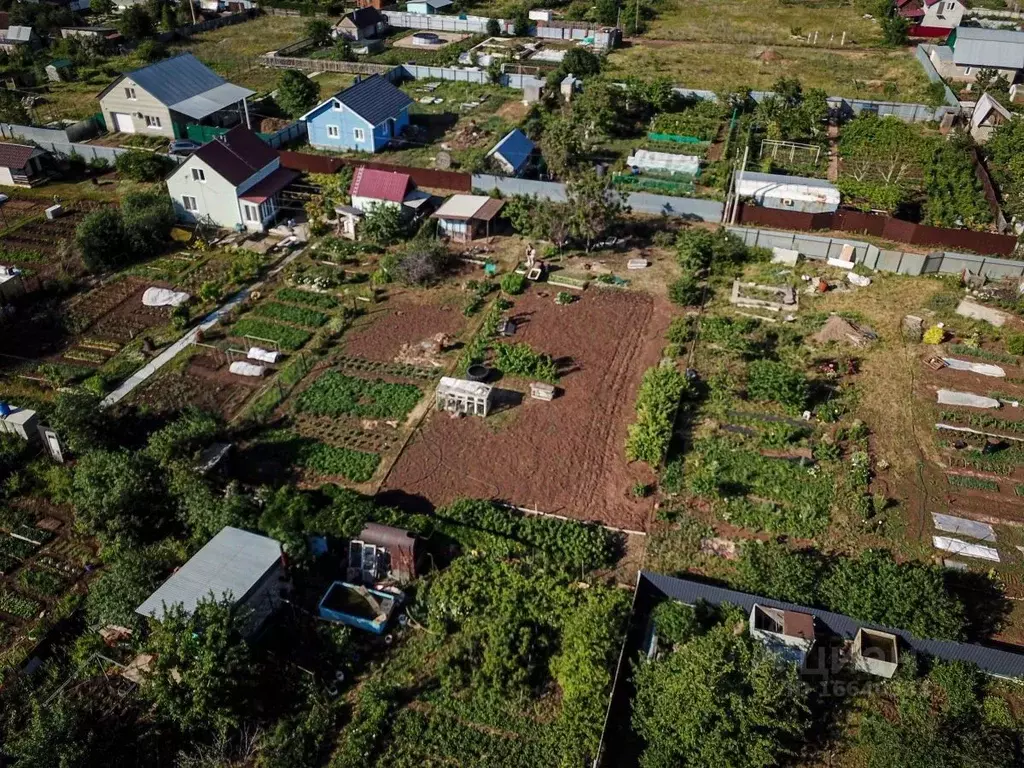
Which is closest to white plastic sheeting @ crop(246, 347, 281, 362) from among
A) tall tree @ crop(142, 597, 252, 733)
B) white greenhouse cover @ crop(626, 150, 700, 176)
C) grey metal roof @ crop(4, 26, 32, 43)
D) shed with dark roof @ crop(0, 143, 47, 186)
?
tall tree @ crop(142, 597, 252, 733)

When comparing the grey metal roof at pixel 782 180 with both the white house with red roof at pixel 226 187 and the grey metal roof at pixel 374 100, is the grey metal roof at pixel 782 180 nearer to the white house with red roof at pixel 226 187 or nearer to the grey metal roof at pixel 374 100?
the grey metal roof at pixel 374 100

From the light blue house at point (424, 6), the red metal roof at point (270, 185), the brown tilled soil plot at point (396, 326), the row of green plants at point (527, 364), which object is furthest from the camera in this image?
the light blue house at point (424, 6)

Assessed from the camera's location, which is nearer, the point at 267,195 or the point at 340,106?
the point at 267,195

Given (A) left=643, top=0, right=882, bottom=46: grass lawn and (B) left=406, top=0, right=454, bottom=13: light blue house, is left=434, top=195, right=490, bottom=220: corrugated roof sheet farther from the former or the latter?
(B) left=406, top=0, right=454, bottom=13: light blue house

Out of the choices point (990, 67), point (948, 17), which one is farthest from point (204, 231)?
point (948, 17)

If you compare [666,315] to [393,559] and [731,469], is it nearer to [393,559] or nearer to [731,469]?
[731,469]

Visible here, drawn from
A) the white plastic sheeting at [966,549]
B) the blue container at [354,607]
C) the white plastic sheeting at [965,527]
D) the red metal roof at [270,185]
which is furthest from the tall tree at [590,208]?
the blue container at [354,607]
